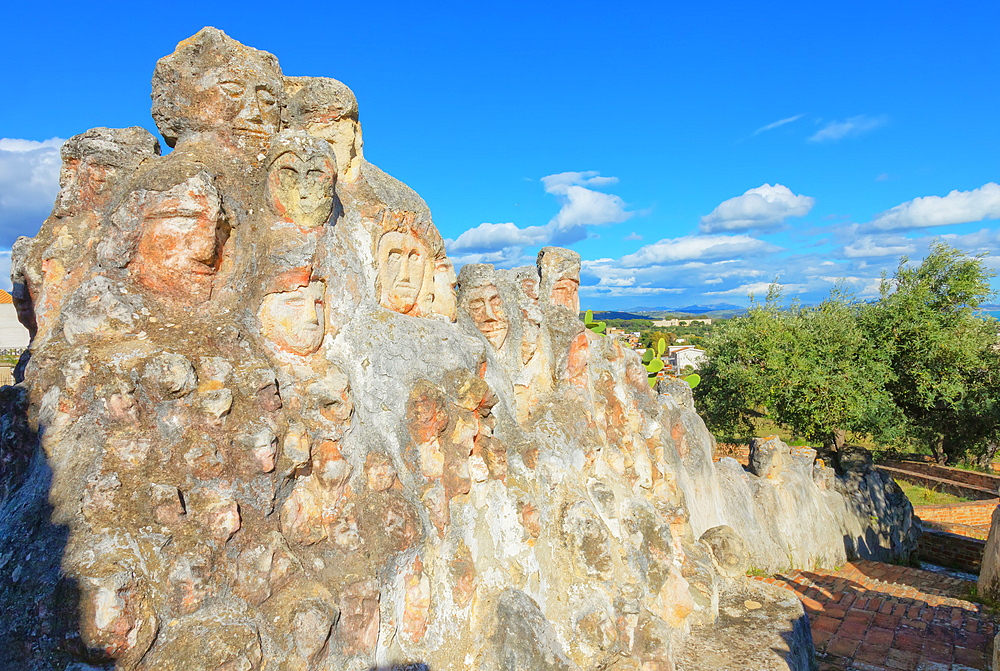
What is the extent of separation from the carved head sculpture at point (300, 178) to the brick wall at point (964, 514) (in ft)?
71.7

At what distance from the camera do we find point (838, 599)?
11.3 meters

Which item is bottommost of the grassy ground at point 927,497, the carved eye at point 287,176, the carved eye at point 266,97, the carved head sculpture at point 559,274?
the grassy ground at point 927,497

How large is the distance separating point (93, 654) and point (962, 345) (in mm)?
22502

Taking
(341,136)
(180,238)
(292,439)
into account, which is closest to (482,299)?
(341,136)

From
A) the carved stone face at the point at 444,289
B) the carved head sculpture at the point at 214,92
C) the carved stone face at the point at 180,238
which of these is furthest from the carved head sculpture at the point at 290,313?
the carved stone face at the point at 444,289

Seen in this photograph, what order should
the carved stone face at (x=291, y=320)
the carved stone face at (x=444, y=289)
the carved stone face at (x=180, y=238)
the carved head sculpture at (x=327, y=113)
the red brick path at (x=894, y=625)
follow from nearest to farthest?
the carved stone face at (x=180, y=238) < the carved stone face at (x=291, y=320) < the carved head sculpture at (x=327, y=113) < the carved stone face at (x=444, y=289) < the red brick path at (x=894, y=625)

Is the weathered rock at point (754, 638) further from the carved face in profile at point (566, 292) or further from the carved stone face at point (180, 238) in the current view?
the carved stone face at point (180, 238)

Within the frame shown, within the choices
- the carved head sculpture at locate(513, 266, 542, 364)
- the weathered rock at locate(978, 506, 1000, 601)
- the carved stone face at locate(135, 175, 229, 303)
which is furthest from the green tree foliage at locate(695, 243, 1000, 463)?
the carved stone face at locate(135, 175, 229, 303)

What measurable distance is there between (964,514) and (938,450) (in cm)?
896

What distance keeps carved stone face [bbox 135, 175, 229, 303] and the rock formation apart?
0.06 ft

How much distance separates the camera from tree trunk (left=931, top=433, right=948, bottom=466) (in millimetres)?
26203

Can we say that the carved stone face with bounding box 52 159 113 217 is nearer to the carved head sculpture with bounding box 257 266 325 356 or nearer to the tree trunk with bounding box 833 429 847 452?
the carved head sculpture with bounding box 257 266 325 356

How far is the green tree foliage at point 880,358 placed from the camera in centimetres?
1853

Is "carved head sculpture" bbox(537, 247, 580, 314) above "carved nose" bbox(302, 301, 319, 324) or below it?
above
